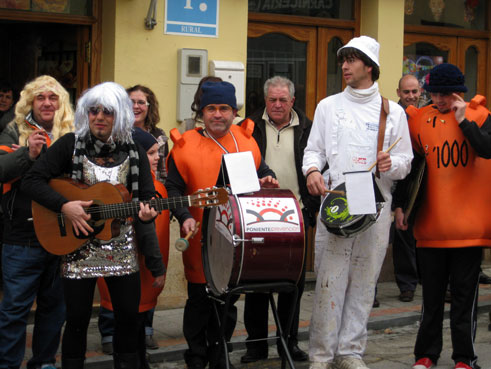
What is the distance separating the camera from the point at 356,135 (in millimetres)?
5617

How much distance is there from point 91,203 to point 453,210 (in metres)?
2.51

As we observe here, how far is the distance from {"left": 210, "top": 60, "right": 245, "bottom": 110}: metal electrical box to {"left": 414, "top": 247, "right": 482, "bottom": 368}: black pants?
2.88 meters

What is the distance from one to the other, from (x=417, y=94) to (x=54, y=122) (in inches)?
174

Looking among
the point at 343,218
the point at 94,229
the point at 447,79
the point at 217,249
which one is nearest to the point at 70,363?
the point at 94,229

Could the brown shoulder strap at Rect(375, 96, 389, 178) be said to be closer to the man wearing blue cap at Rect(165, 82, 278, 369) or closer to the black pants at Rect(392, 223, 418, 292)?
the man wearing blue cap at Rect(165, 82, 278, 369)

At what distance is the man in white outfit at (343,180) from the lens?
5.63 meters

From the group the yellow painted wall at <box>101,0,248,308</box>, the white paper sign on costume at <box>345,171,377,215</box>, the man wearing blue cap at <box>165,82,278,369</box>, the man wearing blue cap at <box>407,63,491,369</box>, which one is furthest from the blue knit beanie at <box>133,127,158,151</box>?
the yellow painted wall at <box>101,0,248,308</box>

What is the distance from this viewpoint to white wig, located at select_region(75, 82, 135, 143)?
479cm

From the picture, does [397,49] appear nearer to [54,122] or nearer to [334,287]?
[334,287]

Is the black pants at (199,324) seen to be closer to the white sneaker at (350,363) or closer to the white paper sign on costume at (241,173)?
the white sneaker at (350,363)

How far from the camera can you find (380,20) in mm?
9289

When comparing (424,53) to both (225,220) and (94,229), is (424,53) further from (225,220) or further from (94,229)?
(94,229)

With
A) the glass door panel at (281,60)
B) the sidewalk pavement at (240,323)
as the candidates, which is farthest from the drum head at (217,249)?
the glass door panel at (281,60)

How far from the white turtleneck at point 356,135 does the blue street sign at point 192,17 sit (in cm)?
264
